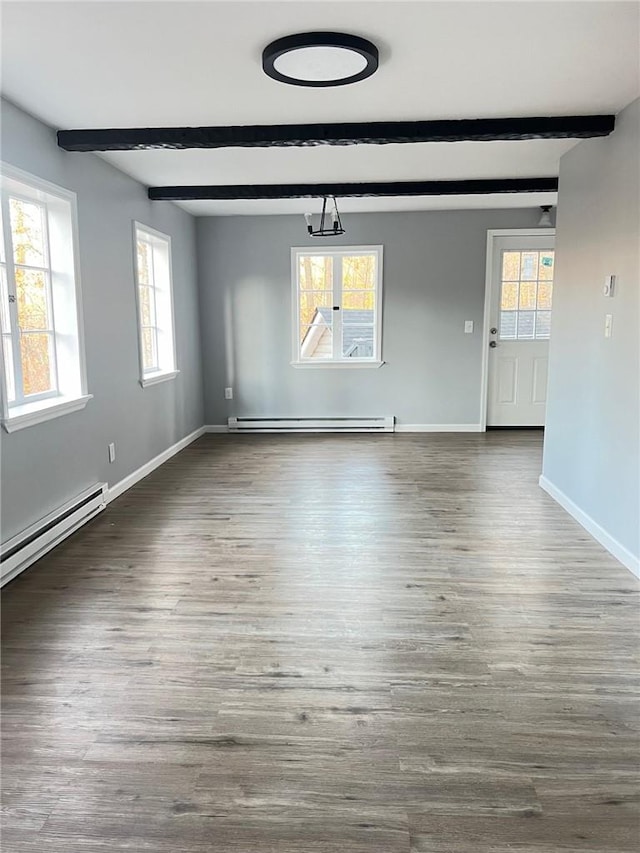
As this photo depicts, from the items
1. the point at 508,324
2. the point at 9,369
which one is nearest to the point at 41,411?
the point at 9,369

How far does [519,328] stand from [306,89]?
14.3 ft

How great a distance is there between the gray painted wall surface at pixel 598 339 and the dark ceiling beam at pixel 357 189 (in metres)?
0.75

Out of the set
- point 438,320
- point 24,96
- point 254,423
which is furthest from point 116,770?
point 438,320

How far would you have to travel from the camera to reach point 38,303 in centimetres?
352

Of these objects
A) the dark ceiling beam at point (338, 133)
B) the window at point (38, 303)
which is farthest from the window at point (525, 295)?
the window at point (38, 303)

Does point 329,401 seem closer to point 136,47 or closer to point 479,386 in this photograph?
point 479,386

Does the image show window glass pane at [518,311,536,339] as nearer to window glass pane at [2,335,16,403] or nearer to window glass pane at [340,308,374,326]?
window glass pane at [340,308,374,326]

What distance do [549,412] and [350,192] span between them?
245 cm


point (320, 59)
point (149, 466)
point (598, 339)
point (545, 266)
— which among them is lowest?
point (149, 466)

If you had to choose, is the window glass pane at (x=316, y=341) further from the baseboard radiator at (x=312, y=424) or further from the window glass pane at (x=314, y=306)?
the baseboard radiator at (x=312, y=424)

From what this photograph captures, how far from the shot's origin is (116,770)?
5.68 ft

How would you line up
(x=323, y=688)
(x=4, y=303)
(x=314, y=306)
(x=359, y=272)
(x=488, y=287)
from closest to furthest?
(x=323, y=688) < (x=4, y=303) < (x=488, y=287) < (x=359, y=272) < (x=314, y=306)

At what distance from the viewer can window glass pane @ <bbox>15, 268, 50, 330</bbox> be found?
10.9 ft

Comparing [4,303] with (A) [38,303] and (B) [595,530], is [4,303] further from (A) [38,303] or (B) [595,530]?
(B) [595,530]
